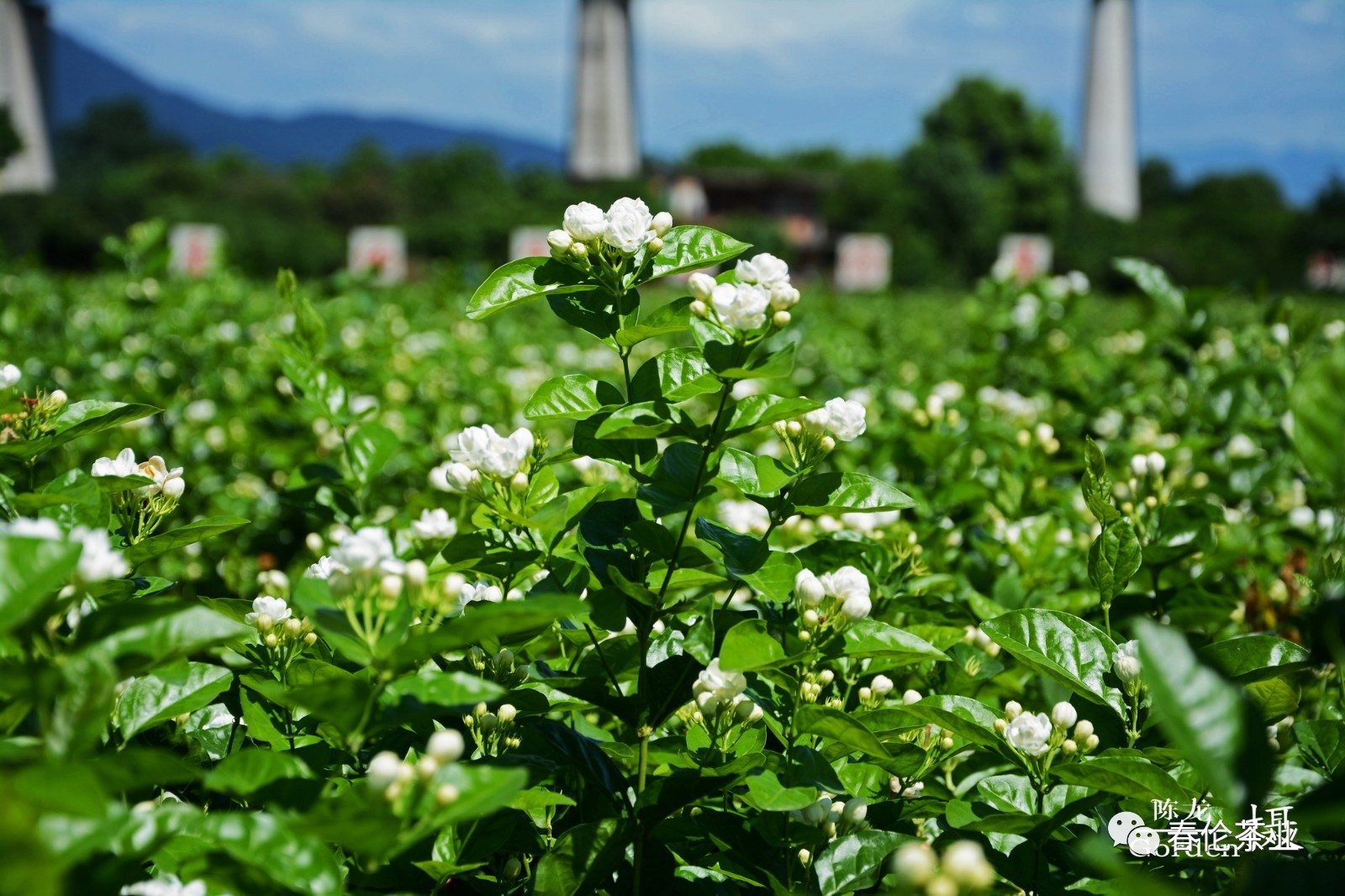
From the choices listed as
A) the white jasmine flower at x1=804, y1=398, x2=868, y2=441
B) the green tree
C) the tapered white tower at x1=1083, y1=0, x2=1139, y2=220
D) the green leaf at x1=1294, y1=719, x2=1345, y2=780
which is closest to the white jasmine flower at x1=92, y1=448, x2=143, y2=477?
the white jasmine flower at x1=804, y1=398, x2=868, y2=441

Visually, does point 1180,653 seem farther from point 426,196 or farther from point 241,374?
point 426,196

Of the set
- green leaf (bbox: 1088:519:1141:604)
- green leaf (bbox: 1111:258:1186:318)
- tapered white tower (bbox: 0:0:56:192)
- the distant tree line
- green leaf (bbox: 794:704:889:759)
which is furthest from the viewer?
the distant tree line

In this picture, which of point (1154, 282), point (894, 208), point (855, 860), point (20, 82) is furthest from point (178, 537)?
point (894, 208)

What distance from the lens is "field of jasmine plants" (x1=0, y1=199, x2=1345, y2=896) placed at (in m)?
0.76

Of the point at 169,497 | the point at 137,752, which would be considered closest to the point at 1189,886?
the point at 137,752

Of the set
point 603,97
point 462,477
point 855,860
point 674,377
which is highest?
point 674,377

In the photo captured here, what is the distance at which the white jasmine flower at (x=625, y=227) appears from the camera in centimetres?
107

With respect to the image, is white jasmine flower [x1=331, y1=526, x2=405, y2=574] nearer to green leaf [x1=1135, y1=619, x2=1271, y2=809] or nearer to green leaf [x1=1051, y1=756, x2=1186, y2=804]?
green leaf [x1=1135, y1=619, x2=1271, y2=809]

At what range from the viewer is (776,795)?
99 cm

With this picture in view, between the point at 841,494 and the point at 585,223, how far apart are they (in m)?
0.38

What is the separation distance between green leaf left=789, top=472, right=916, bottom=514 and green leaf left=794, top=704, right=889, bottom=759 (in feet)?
0.66

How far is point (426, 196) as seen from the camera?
51.8 meters

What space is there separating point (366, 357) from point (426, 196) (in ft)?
165

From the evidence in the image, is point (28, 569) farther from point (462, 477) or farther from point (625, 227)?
point (625, 227)
